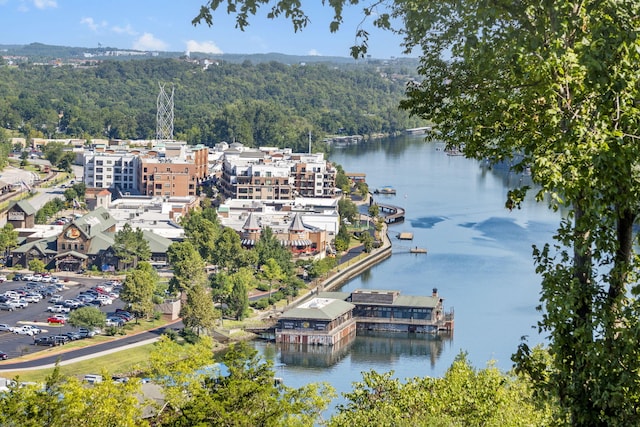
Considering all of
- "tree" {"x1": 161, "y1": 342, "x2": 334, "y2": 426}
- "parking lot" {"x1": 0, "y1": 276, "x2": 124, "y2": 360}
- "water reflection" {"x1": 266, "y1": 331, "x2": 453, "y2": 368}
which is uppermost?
"tree" {"x1": 161, "y1": 342, "x2": 334, "y2": 426}

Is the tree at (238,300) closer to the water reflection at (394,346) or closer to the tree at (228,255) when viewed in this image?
the water reflection at (394,346)

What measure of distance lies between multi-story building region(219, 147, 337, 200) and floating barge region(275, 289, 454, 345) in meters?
9.38

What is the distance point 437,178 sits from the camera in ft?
108

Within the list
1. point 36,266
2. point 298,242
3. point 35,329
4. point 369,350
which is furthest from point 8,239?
point 369,350

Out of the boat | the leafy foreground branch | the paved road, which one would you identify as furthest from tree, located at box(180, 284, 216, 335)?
the boat

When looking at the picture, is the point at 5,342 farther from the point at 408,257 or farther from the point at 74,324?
the point at 408,257

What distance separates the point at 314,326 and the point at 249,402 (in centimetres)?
880

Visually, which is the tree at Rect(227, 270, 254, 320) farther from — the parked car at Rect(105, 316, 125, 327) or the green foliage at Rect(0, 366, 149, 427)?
the green foliage at Rect(0, 366, 149, 427)

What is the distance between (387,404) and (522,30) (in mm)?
3741

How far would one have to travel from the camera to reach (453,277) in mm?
17656

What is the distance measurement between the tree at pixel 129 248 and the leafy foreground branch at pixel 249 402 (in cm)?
1130

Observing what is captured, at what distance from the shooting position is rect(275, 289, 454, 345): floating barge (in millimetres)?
14109

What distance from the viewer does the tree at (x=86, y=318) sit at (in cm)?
1334

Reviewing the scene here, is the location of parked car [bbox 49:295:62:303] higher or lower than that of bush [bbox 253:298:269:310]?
higher
